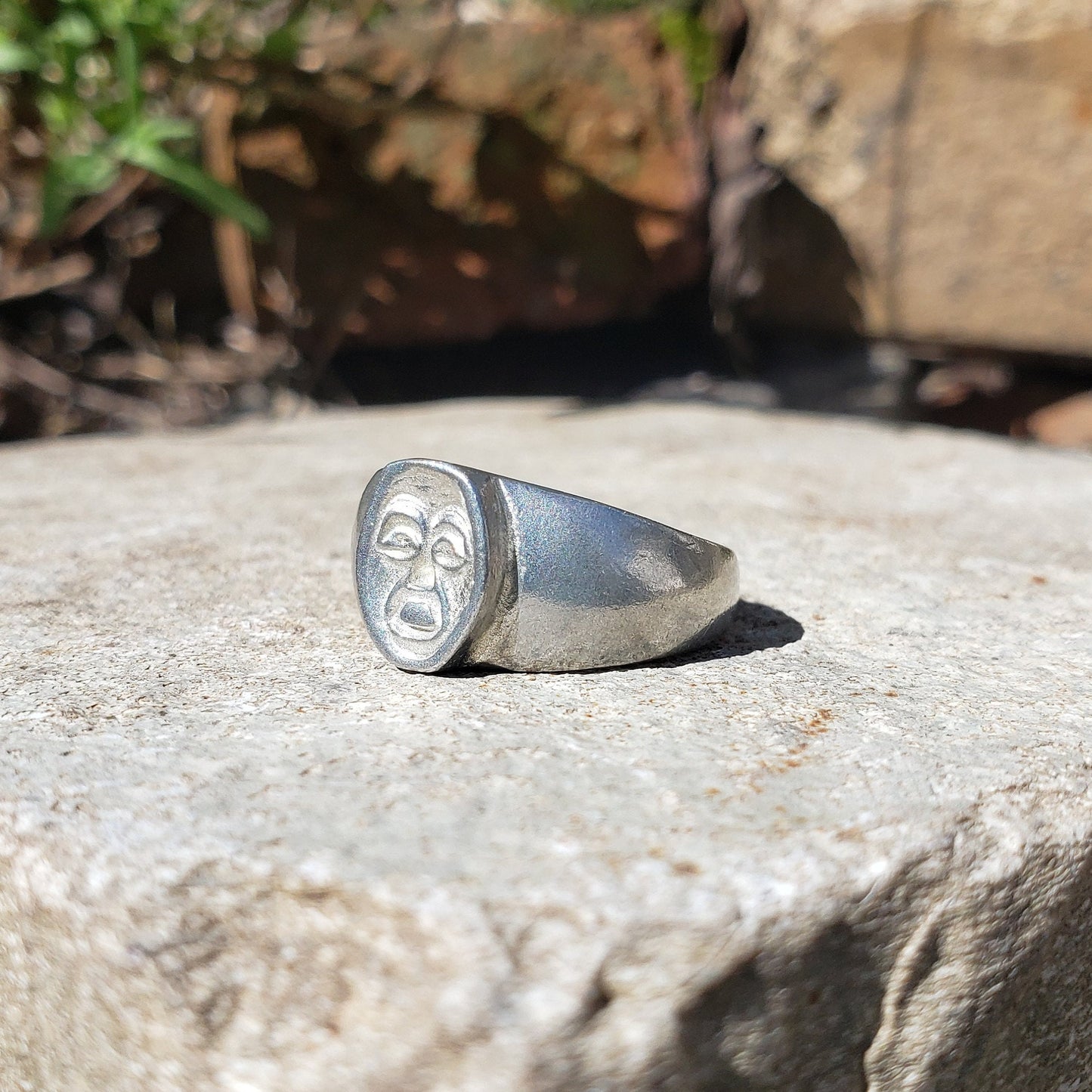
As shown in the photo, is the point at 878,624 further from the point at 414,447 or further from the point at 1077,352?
the point at 1077,352

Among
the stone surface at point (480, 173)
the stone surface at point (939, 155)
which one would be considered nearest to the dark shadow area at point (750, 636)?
the stone surface at point (939, 155)

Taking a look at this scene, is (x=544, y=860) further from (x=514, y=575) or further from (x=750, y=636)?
(x=750, y=636)

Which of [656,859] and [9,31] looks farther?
[9,31]

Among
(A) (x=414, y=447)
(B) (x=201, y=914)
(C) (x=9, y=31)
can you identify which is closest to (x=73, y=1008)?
(B) (x=201, y=914)

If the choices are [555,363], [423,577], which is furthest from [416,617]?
[555,363]

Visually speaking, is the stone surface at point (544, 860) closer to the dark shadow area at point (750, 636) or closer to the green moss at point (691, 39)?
the dark shadow area at point (750, 636)

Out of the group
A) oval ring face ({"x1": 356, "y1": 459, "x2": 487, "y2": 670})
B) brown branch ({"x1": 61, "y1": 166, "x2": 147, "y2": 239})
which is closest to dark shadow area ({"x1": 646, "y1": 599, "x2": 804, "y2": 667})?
oval ring face ({"x1": 356, "y1": 459, "x2": 487, "y2": 670})
